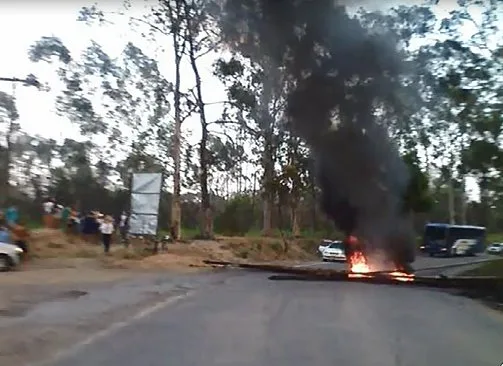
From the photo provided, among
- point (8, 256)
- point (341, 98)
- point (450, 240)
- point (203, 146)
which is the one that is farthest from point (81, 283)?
point (450, 240)

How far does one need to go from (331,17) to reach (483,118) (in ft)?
23.6

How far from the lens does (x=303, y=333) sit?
460 inches

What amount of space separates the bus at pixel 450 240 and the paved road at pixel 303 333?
40.3 metres

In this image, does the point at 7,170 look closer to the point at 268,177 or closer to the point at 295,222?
the point at 295,222

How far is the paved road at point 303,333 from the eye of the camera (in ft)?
30.5

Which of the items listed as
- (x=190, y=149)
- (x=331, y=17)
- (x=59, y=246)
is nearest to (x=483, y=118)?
(x=331, y=17)

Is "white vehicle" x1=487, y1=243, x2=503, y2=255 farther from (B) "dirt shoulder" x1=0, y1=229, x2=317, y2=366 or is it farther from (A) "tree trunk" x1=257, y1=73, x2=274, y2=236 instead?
(B) "dirt shoulder" x1=0, y1=229, x2=317, y2=366

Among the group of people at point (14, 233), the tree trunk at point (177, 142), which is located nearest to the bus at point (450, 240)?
the tree trunk at point (177, 142)

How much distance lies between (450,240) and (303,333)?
163 feet

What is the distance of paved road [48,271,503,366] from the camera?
9289 millimetres

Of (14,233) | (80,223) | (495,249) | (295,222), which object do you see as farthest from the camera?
(495,249)

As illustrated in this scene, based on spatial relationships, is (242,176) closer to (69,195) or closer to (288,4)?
(69,195)

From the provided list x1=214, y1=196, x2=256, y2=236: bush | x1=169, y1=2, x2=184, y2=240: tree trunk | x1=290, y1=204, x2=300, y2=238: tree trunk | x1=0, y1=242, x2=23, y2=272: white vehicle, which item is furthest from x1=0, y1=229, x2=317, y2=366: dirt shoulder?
x1=214, y1=196, x2=256, y2=236: bush

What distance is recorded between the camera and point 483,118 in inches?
1060
